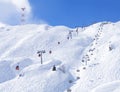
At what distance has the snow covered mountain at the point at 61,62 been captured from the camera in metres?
68.4

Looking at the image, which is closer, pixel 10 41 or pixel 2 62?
pixel 2 62

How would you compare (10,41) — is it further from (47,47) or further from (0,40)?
(47,47)

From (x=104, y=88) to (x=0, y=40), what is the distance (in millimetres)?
95174

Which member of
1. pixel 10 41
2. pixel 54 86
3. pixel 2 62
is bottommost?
pixel 54 86

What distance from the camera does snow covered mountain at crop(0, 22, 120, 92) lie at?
68438 mm

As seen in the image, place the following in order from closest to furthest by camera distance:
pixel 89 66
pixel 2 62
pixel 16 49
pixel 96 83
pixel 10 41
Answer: pixel 96 83
pixel 89 66
pixel 2 62
pixel 16 49
pixel 10 41

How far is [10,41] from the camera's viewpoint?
4887 inches

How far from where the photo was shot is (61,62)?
284 ft

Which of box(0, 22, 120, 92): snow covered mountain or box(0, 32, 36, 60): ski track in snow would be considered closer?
box(0, 22, 120, 92): snow covered mountain

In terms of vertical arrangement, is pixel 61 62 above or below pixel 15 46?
below

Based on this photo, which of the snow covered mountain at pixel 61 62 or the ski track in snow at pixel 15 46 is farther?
the ski track in snow at pixel 15 46

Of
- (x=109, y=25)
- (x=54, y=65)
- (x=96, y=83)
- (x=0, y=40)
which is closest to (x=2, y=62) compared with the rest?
(x=54, y=65)

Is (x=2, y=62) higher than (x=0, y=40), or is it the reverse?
(x=0, y=40)

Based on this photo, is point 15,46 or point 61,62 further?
point 15,46
